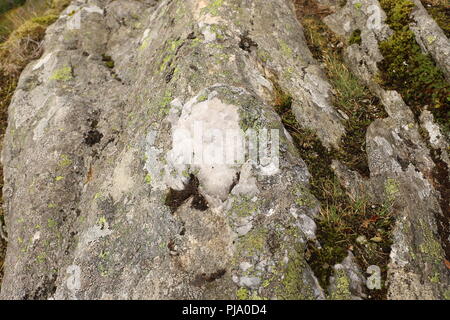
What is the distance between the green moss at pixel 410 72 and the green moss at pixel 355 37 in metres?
0.53

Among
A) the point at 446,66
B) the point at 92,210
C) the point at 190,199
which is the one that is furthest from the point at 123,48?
the point at 446,66

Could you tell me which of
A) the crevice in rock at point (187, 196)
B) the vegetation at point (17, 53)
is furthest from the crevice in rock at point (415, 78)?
the vegetation at point (17, 53)

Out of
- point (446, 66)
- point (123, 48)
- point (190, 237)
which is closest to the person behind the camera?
point (190, 237)

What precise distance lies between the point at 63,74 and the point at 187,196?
4735 mm

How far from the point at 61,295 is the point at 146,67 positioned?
444 cm

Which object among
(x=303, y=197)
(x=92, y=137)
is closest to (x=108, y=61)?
(x=92, y=137)

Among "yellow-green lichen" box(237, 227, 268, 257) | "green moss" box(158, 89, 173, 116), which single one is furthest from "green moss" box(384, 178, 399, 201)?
"green moss" box(158, 89, 173, 116)

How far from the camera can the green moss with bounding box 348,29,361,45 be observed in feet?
21.9

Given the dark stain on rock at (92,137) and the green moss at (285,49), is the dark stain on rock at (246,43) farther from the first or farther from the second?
the dark stain on rock at (92,137)

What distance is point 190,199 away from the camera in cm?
468

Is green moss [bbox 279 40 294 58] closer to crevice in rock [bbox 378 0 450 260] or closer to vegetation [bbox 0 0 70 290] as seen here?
crevice in rock [bbox 378 0 450 260]

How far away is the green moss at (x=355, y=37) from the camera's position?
6.67 meters

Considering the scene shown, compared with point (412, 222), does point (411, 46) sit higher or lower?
higher
